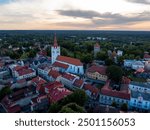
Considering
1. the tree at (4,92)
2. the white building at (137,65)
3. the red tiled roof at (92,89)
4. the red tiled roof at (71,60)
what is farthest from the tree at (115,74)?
the tree at (4,92)

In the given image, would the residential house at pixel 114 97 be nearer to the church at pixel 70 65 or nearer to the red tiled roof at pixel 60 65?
the church at pixel 70 65

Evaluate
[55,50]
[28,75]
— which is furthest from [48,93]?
[55,50]

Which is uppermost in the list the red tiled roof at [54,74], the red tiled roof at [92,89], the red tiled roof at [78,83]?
the red tiled roof at [54,74]

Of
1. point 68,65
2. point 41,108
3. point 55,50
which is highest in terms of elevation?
point 55,50

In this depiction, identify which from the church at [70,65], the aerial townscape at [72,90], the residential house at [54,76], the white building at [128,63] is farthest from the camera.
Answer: the white building at [128,63]

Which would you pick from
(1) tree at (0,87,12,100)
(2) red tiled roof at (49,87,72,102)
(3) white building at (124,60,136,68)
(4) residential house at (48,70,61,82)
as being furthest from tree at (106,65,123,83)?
(1) tree at (0,87,12,100)

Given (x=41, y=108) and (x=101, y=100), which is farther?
(x=101, y=100)

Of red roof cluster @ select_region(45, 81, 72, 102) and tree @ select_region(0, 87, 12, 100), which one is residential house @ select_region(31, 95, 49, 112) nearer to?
red roof cluster @ select_region(45, 81, 72, 102)

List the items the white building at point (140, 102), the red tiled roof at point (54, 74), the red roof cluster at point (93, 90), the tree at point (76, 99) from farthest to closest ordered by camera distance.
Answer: the red tiled roof at point (54, 74), the red roof cluster at point (93, 90), the white building at point (140, 102), the tree at point (76, 99)

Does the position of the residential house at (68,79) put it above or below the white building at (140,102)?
above

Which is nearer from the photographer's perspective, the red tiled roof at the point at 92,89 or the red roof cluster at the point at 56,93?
the red roof cluster at the point at 56,93

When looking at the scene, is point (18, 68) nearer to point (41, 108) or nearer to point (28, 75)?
point (28, 75)
